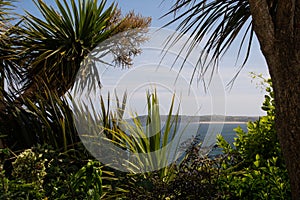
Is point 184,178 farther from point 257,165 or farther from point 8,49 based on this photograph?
point 8,49

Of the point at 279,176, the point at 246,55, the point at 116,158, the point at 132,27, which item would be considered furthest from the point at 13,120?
the point at 132,27

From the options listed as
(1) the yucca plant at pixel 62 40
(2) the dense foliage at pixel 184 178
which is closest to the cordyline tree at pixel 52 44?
(1) the yucca plant at pixel 62 40

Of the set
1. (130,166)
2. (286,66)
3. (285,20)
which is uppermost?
(285,20)

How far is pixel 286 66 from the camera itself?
76.0 inches

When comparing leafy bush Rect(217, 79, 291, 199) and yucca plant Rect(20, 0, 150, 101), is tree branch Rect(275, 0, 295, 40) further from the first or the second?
yucca plant Rect(20, 0, 150, 101)

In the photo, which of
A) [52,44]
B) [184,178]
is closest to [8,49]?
[52,44]

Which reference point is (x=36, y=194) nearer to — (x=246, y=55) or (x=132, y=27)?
(x=246, y=55)

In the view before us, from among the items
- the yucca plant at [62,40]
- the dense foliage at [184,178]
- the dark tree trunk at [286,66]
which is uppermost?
the yucca plant at [62,40]

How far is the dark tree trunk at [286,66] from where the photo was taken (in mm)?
1909

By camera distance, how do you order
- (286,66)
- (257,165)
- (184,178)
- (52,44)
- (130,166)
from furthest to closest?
(52,44)
(130,166)
(257,165)
(184,178)
(286,66)

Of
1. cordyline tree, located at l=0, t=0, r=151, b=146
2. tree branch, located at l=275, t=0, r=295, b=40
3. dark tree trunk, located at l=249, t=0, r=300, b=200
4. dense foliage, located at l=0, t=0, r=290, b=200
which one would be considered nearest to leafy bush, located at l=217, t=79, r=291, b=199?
dense foliage, located at l=0, t=0, r=290, b=200

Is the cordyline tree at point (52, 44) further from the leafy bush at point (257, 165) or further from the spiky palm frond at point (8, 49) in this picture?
the leafy bush at point (257, 165)

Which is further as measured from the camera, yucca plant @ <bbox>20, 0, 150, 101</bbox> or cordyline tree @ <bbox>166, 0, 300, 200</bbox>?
yucca plant @ <bbox>20, 0, 150, 101</bbox>

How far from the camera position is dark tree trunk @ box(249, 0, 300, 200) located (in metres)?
1.91
